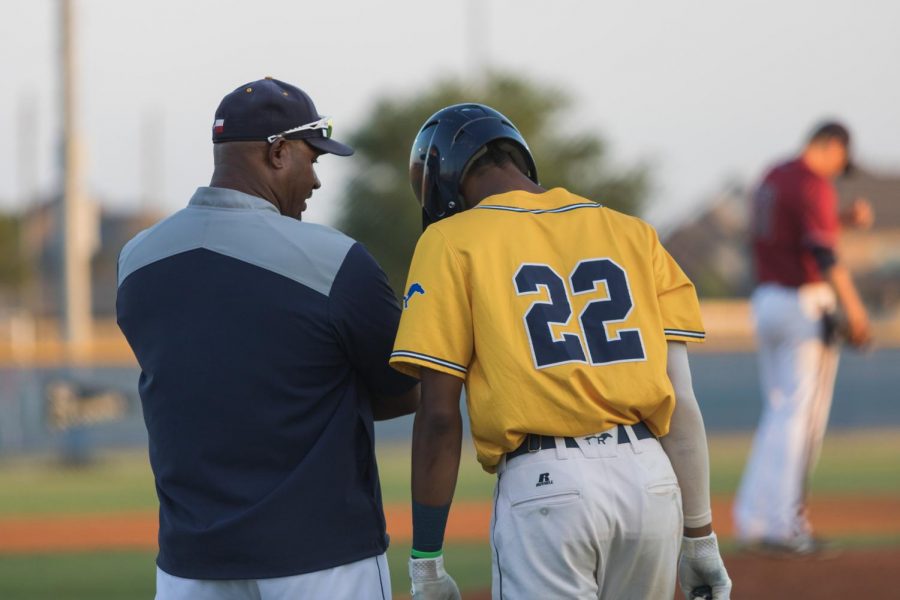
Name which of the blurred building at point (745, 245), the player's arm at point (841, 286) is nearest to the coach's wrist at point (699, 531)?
the player's arm at point (841, 286)

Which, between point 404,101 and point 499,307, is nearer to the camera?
point 499,307

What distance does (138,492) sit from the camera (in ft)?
45.1

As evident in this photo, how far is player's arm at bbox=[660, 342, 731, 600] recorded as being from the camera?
3412 mm

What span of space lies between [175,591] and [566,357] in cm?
114

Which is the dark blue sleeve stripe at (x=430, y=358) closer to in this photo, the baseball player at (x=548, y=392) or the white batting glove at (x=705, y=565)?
the baseball player at (x=548, y=392)

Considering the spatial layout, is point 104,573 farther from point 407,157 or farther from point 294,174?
point 407,157

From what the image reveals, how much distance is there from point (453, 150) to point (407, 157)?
3658cm

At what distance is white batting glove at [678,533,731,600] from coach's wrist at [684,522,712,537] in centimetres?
1

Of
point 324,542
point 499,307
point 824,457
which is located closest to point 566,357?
point 499,307

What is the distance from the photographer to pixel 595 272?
3271mm

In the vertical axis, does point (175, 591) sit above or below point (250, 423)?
below

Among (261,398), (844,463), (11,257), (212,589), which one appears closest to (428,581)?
(212,589)

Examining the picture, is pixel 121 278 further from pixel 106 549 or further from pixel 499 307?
pixel 106 549

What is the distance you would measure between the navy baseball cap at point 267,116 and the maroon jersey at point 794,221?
5069 millimetres
